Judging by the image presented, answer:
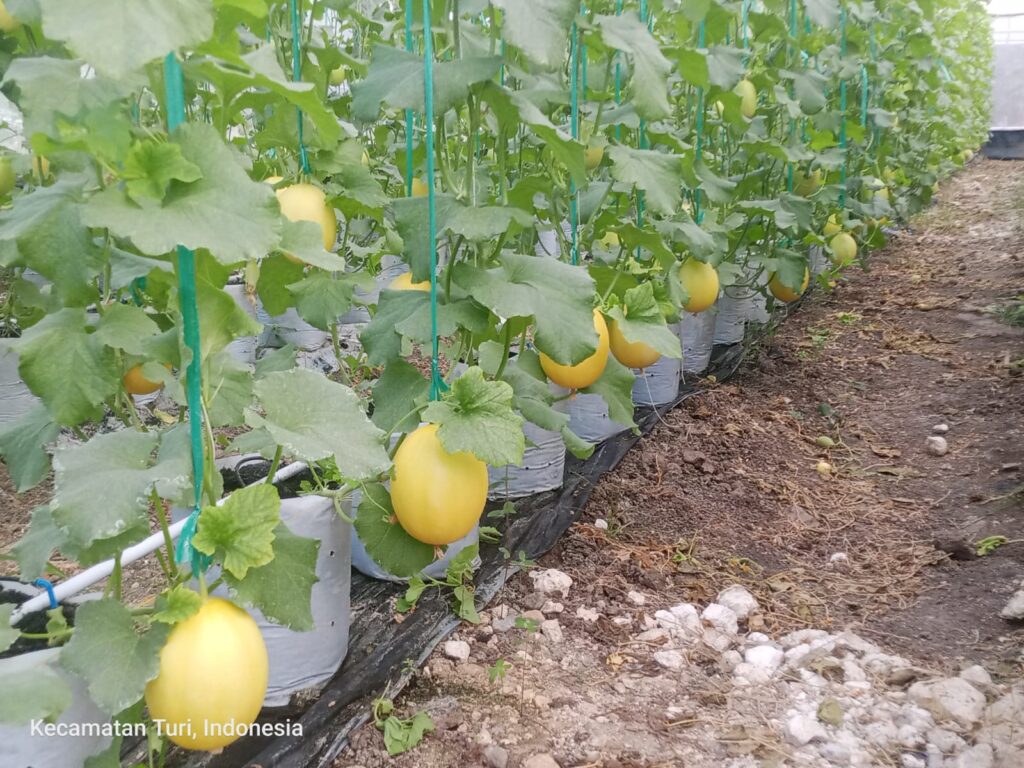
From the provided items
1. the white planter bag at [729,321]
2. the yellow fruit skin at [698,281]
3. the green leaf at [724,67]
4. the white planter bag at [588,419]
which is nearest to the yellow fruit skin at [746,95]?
the green leaf at [724,67]

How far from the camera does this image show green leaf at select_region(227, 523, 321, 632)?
3.60ft

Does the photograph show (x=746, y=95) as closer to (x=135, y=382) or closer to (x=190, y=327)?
(x=135, y=382)

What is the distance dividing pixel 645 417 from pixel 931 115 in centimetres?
498

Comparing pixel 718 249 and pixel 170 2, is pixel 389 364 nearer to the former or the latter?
pixel 170 2

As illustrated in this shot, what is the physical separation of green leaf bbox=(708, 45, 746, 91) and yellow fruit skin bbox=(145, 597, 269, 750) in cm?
214

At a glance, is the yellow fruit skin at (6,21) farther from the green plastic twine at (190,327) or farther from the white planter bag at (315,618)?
the white planter bag at (315,618)

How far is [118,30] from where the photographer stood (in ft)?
2.51

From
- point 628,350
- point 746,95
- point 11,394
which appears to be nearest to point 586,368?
point 628,350

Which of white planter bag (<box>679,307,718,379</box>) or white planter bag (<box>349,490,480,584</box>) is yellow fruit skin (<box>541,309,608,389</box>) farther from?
white planter bag (<box>679,307,718,379</box>)

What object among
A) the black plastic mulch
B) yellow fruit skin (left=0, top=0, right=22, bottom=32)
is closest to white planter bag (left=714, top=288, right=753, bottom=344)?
the black plastic mulch

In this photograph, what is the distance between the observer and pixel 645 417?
325 cm

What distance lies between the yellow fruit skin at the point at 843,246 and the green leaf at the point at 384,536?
3.37 meters

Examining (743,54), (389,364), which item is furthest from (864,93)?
(389,364)

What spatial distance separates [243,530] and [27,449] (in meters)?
0.66
